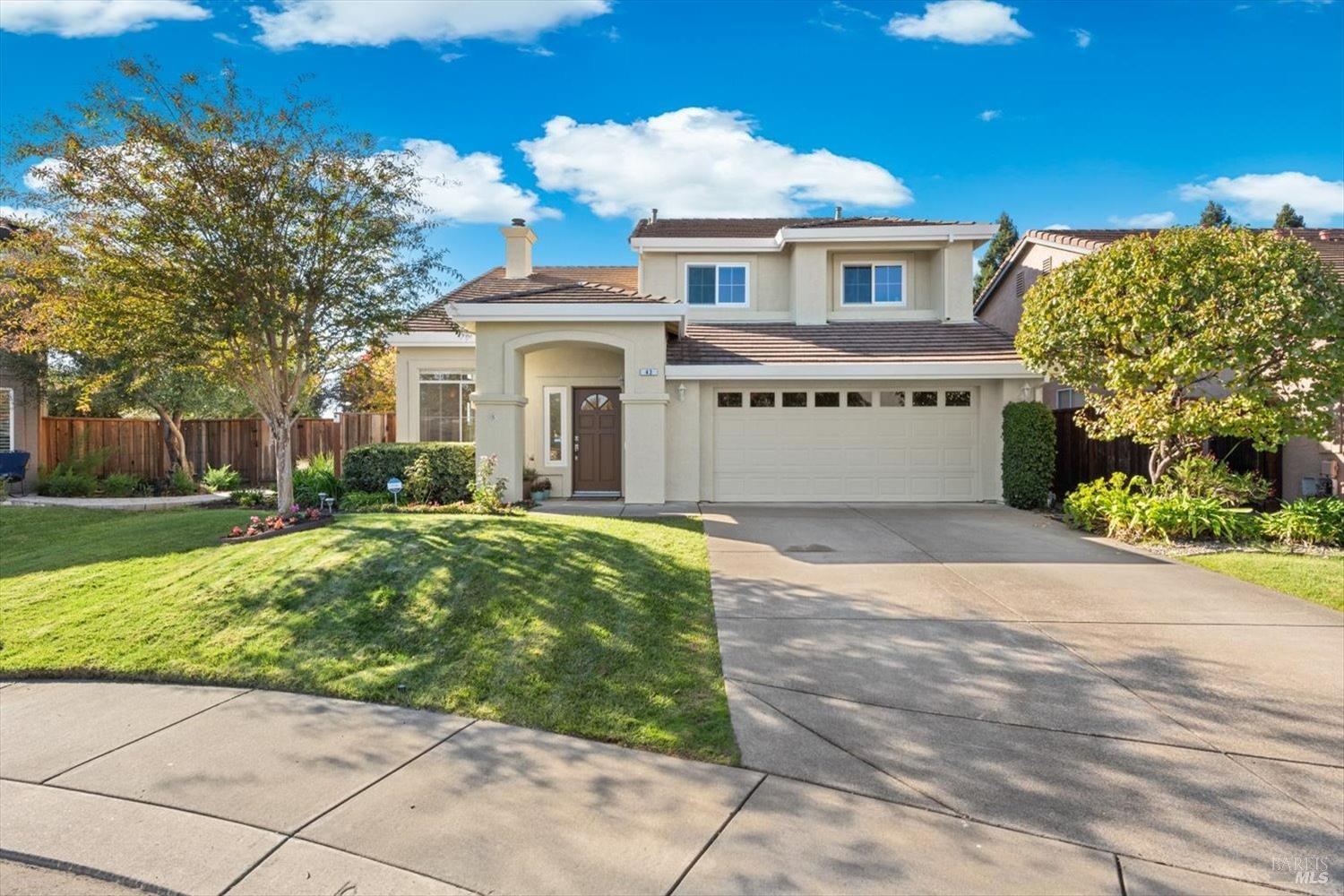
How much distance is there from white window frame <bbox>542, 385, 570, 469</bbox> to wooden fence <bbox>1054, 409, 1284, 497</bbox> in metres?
9.46

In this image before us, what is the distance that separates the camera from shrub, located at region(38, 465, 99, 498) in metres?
15.6

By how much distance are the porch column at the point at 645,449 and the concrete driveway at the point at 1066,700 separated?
5223 mm

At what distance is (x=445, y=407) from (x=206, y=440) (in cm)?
790

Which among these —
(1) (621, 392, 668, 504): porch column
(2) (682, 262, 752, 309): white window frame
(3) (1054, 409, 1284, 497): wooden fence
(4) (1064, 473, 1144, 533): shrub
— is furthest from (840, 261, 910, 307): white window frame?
(4) (1064, 473, 1144, 533): shrub

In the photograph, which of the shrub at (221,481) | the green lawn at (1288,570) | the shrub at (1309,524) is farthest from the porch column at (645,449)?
the shrub at (221,481)

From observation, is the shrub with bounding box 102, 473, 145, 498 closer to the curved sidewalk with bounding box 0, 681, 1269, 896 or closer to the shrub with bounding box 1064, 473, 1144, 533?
the curved sidewalk with bounding box 0, 681, 1269, 896

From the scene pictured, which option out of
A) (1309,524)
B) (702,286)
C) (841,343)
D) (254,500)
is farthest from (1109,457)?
(254,500)

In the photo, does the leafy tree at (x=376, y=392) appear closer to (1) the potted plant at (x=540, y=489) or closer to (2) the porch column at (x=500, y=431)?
(1) the potted plant at (x=540, y=489)

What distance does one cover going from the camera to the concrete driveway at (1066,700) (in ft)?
11.1

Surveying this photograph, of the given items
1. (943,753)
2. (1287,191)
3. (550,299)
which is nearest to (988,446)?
(550,299)

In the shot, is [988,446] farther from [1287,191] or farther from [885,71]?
[1287,191]

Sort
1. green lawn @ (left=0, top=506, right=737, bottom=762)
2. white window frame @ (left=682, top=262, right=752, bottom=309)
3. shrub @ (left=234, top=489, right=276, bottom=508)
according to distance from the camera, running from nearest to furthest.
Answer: green lawn @ (left=0, top=506, right=737, bottom=762), shrub @ (left=234, top=489, right=276, bottom=508), white window frame @ (left=682, top=262, right=752, bottom=309)

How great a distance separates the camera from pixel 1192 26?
11.5 m

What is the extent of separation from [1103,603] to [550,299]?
33.5ft
